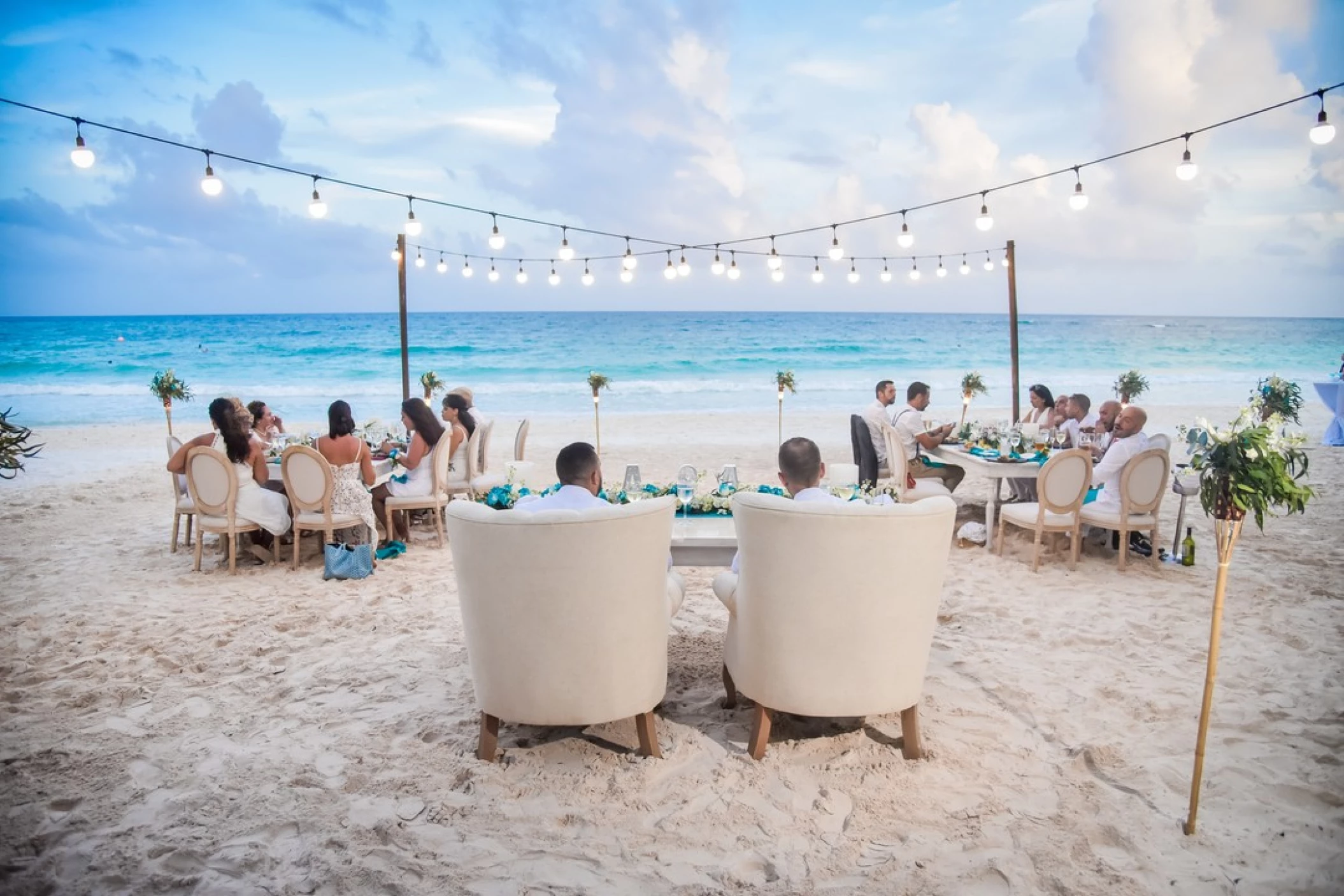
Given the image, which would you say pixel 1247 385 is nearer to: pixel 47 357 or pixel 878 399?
pixel 878 399

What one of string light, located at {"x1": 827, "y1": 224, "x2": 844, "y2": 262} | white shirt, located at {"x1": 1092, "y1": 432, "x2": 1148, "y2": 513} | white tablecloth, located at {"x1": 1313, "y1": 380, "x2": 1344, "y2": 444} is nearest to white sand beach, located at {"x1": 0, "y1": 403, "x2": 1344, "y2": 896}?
white shirt, located at {"x1": 1092, "y1": 432, "x2": 1148, "y2": 513}

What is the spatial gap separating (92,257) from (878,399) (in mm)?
35289

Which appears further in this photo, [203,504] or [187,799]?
[203,504]

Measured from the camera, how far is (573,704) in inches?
118

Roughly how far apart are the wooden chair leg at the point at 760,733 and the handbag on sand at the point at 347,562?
3764 millimetres

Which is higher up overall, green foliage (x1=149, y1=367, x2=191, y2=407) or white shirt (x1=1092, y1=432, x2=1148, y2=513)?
green foliage (x1=149, y1=367, x2=191, y2=407)

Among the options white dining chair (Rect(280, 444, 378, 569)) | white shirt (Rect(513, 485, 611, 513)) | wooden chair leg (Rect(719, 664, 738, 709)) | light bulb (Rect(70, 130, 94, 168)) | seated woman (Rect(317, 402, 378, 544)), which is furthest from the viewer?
seated woman (Rect(317, 402, 378, 544))

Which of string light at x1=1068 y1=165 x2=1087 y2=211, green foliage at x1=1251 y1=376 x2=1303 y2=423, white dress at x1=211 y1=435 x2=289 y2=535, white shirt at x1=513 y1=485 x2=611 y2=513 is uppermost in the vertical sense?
string light at x1=1068 y1=165 x2=1087 y2=211

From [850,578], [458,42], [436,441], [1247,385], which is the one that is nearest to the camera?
[850,578]

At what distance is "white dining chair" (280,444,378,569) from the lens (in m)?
5.76

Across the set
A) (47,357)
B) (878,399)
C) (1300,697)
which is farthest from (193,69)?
(1300,697)

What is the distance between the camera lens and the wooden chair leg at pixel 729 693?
3705 millimetres

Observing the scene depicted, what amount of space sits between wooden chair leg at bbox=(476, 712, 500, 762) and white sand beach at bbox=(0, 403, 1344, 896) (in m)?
0.07

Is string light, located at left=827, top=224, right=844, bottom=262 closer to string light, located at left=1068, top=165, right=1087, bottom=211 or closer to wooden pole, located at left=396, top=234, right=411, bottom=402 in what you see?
string light, located at left=1068, top=165, right=1087, bottom=211
